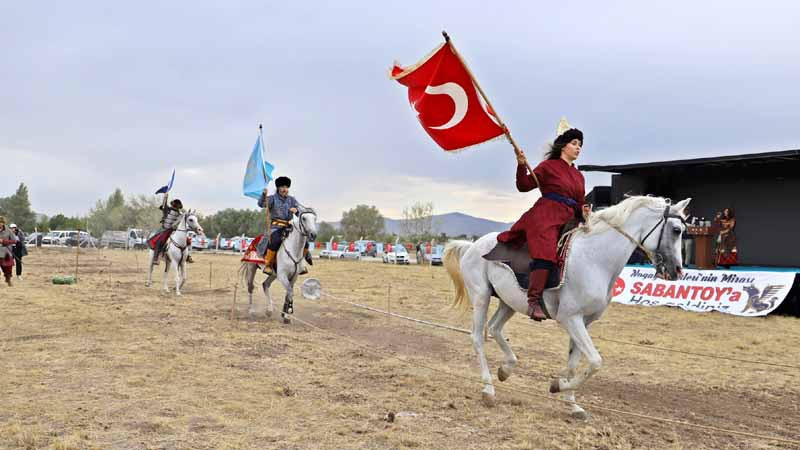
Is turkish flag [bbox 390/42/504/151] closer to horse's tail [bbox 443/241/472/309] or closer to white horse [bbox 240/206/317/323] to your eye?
horse's tail [bbox 443/241/472/309]

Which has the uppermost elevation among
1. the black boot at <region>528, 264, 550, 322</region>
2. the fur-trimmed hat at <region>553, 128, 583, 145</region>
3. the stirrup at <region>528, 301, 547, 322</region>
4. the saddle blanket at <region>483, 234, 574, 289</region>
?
the fur-trimmed hat at <region>553, 128, 583, 145</region>

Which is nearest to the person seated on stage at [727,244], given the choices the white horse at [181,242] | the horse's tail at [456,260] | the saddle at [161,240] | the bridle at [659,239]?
the horse's tail at [456,260]

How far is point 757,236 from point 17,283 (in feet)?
78.8

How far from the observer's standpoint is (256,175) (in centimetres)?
1404

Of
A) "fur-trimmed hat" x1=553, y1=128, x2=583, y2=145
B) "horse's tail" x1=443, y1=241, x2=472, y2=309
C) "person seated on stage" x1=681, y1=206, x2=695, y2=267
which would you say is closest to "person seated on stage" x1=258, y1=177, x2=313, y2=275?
"horse's tail" x1=443, y1=241, x2=472, y2=309

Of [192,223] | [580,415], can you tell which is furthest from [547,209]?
[192,223]

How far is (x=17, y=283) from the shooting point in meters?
19.0

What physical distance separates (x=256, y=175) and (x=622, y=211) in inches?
389

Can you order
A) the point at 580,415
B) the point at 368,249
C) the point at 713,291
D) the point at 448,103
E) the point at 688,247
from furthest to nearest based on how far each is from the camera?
the point at 368,249, the point at 688,247, the point at 713,291, the point at 448,103, the point at 580,415

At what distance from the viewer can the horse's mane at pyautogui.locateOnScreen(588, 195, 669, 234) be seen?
5914mm

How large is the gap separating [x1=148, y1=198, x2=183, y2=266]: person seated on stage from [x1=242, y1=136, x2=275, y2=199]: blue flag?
15.3ft

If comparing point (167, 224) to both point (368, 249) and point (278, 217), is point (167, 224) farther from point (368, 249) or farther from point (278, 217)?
point (368, 249)

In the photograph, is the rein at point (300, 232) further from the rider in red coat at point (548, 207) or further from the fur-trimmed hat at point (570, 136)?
the fur-trimmed hat at point (570, 136)

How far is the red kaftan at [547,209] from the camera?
5.98 metres
